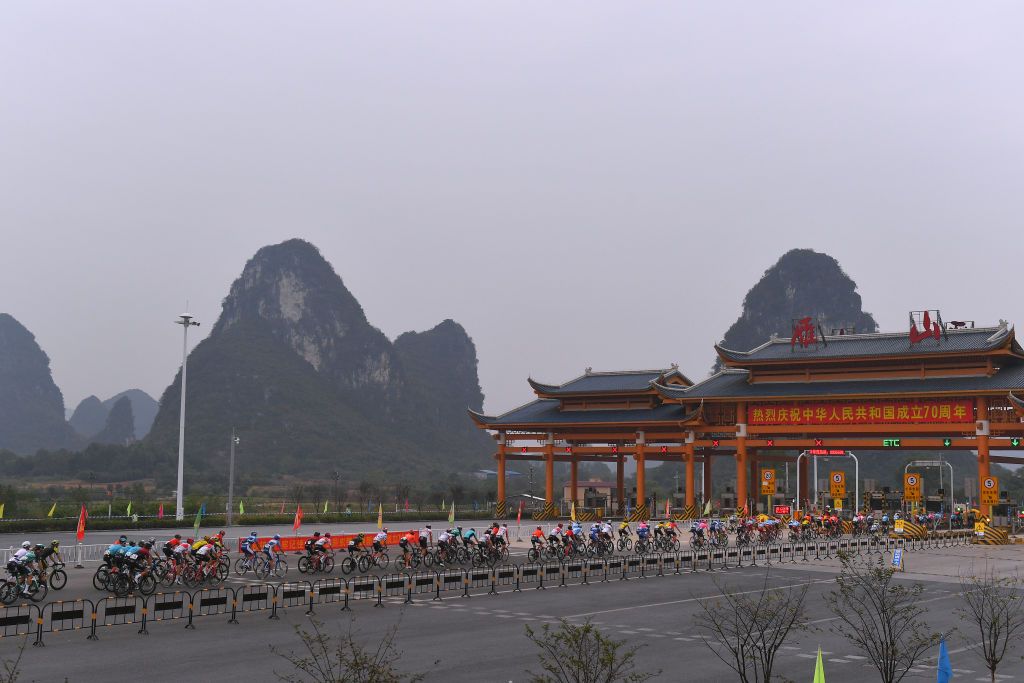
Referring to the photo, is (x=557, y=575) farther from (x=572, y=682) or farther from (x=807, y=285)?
(x=807, y=285)

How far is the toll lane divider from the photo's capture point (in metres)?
21.3

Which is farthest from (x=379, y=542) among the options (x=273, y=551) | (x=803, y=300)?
(x=803, y=300)

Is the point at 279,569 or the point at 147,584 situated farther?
the point at 279,569

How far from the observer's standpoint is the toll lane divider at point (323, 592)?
21.3 m

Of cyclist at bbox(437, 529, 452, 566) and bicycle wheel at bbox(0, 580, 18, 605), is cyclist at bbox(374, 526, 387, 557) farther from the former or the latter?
bicycle wheel at bbox(0, 580, 18, 605)

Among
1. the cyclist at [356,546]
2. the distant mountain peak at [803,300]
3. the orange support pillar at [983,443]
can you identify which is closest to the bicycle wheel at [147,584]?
the cyclist at [356,546]

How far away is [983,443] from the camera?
53.0 metres

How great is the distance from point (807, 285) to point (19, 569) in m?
180

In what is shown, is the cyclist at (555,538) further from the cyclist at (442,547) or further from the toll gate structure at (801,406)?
the toll gate structure at (801,406)

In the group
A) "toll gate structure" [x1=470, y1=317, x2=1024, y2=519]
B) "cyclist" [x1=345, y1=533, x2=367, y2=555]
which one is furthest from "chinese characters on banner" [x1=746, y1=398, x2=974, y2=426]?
"cyclist" [x1=345, y1=533, x2=367, y2=555]

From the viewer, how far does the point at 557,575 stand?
32.9m

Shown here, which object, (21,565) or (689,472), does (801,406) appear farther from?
(21,565)

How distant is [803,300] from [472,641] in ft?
588

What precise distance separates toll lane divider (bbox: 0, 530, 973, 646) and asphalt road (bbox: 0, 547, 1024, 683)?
1.34ft
